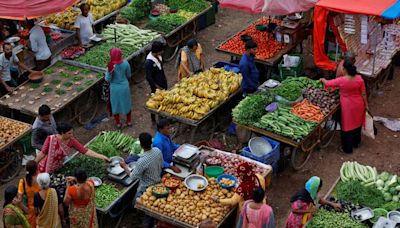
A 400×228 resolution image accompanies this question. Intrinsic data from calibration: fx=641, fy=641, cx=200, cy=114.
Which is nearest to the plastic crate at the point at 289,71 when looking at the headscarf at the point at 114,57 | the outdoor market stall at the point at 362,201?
the headscarf at the point at 114,57

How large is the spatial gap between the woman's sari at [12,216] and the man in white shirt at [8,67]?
4.66 meters

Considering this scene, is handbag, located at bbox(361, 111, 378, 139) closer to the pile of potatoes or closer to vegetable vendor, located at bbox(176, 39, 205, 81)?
vegetable vendor, located at bbox(176, 39, 205, 81)

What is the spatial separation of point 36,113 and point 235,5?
443cm

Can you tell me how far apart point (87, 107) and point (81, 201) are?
186 inches

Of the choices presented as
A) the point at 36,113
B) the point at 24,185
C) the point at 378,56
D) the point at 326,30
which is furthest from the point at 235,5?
the point at 24,185

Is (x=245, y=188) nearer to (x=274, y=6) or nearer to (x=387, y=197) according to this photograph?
(x=387, y=197)

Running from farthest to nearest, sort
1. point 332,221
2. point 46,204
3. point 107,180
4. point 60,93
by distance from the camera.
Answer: point 60,93, point 107,180, point 332,221, point 46,204

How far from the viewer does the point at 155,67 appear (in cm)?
1193

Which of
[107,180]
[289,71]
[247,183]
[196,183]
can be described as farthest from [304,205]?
[289,71]

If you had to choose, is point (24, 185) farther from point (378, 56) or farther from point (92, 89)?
point (378, 56)

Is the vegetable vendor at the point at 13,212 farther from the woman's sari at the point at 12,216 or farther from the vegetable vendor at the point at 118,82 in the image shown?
the vegetable vendor at the point at 118,82

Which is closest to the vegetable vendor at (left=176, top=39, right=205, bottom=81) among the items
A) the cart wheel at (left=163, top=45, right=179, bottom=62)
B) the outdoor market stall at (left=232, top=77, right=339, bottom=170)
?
the outdoor market stall at (left=232, top=77, right=339, bottom=170)

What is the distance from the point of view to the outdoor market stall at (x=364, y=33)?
11.9 m

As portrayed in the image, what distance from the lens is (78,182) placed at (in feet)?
27.2
